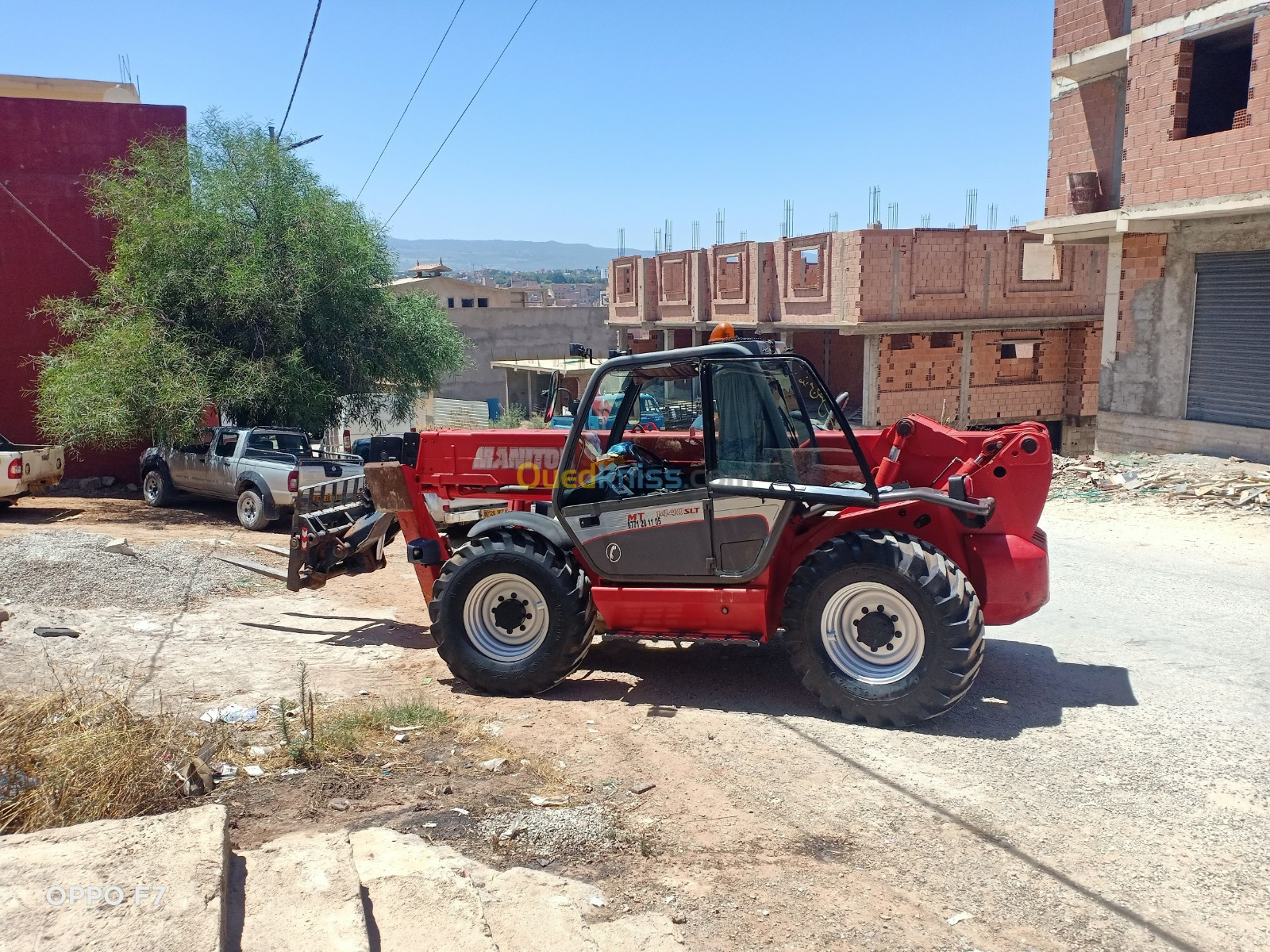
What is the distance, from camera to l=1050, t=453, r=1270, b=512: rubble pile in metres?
12.8

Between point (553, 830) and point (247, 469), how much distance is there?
40.0ft

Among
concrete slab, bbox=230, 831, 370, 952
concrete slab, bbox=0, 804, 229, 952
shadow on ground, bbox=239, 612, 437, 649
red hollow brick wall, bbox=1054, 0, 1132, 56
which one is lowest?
shadow on ground, bbox=239, 612, 437, 649

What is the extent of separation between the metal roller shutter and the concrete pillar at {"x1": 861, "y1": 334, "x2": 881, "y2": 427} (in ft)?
29.1

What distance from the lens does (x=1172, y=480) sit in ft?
45.8

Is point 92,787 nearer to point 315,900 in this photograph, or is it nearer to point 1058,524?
point 315,900

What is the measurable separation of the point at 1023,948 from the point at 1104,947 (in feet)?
1.02

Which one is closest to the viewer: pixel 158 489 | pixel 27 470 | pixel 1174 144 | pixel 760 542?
pixel 760 542

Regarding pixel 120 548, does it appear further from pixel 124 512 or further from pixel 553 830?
pixel 553 830

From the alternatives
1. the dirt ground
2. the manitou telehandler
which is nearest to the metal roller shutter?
the dirt ground

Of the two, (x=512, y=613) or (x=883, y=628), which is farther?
(x=512, y=613)

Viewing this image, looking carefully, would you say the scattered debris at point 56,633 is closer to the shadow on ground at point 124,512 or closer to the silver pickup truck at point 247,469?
the shadow on ground at point 124,512

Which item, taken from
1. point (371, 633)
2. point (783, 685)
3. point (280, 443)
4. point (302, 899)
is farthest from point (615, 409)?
point (280, 443)

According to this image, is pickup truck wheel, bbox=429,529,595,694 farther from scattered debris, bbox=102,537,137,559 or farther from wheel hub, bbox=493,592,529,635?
scattered debris, bbox=102,537,137,559

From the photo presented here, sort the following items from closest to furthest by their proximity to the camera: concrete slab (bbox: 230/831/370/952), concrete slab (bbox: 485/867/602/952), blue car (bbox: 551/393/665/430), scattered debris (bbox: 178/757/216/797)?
1. concrete slab (bbox: 230/831/370/952)
2. concrete slab (bbox: 485/867/602/952)
3. scattered debris (bbox: 178/757/216/797)
4. blue car (bbox: 551/393/665/430)
